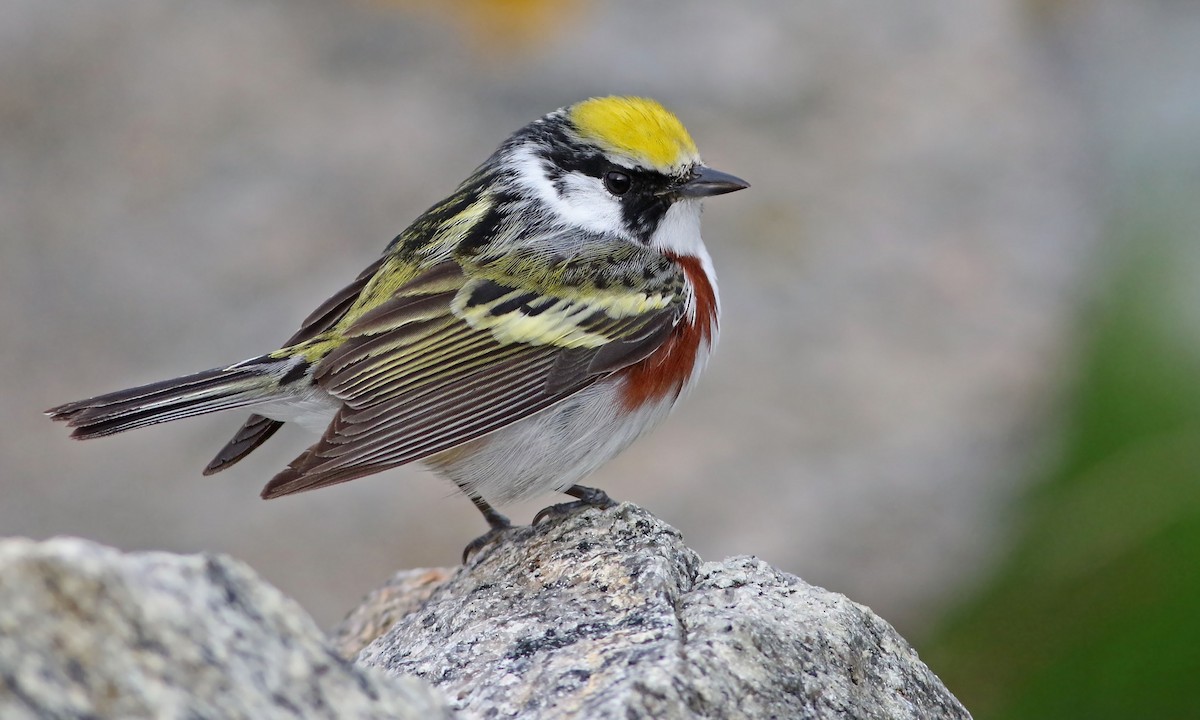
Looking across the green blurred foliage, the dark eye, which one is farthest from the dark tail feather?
the green blurred foliage

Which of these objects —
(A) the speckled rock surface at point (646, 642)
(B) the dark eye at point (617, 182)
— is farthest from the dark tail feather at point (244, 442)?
(B) the dark eye at point (617, 182)

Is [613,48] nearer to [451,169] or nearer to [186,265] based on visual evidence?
[451,169]

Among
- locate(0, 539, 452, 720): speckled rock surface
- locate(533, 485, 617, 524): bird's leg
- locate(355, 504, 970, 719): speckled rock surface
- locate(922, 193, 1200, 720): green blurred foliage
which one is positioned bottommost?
locate(0, 539, 452, 720): speckled rock surface

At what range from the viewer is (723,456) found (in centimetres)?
751

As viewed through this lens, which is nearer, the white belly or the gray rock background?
the white belly

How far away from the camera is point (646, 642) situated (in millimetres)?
3027

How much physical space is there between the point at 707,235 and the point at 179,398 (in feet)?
14.4

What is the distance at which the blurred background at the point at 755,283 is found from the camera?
22.8 ft

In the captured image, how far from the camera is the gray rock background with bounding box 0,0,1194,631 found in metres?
7.24

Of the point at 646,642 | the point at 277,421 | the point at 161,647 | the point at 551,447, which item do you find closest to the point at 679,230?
the point at 551,447

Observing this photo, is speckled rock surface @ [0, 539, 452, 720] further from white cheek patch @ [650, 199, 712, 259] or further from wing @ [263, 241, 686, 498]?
white cheek patch @ [650, 199, 712, 259]

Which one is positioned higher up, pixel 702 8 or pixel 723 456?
pixel 702 8

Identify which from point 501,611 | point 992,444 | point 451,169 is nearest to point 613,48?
point 451,169

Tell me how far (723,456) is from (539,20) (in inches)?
124
